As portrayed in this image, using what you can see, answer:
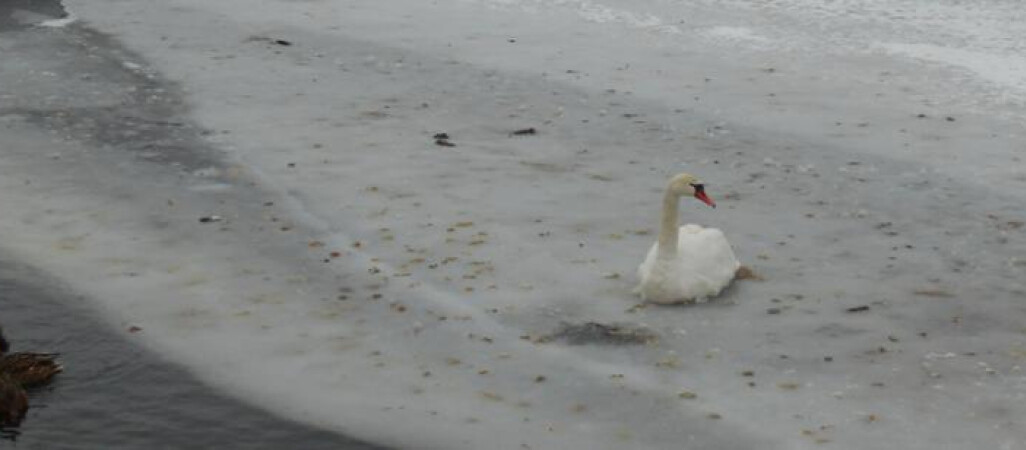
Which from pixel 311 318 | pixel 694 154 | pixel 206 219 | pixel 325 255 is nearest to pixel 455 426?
pixel 311 318

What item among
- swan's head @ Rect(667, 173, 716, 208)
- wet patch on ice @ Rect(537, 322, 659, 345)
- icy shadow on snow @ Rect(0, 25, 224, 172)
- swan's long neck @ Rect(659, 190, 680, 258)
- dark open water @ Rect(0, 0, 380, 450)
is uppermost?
swan's head @ Rect(667, 173, 716, 208)

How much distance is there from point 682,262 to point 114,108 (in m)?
8.39

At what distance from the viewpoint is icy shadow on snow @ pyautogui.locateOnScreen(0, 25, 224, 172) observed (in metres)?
15.9

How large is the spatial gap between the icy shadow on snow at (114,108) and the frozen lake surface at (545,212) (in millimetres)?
55

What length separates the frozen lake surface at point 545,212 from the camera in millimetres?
9977

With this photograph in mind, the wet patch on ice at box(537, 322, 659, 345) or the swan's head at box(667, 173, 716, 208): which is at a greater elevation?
the swan's head at box(667, 173, 716, 208)

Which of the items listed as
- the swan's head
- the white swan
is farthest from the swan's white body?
the swan's head

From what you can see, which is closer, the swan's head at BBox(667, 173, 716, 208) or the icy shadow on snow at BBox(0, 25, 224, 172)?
the swan's head at BBox(667, 173, 716, 208)

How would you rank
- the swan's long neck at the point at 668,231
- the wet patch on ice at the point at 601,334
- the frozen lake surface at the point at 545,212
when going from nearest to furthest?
the frozen lake surface at the point at 545,212 → the wet patch on ice at the point at 601,334 → the swan's long neck at the point at 668,231

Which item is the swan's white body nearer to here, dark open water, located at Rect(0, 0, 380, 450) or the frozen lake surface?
the frozen lake surface

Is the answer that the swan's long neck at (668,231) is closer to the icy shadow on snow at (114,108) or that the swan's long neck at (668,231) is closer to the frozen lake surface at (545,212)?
the frozen lake surface at (545,212)

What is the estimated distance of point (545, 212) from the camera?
44.9 ft

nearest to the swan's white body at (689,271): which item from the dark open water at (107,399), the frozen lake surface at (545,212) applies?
the frozen lake surface at (545,212)

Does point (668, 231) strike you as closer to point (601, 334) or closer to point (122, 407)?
point (601, 334)
